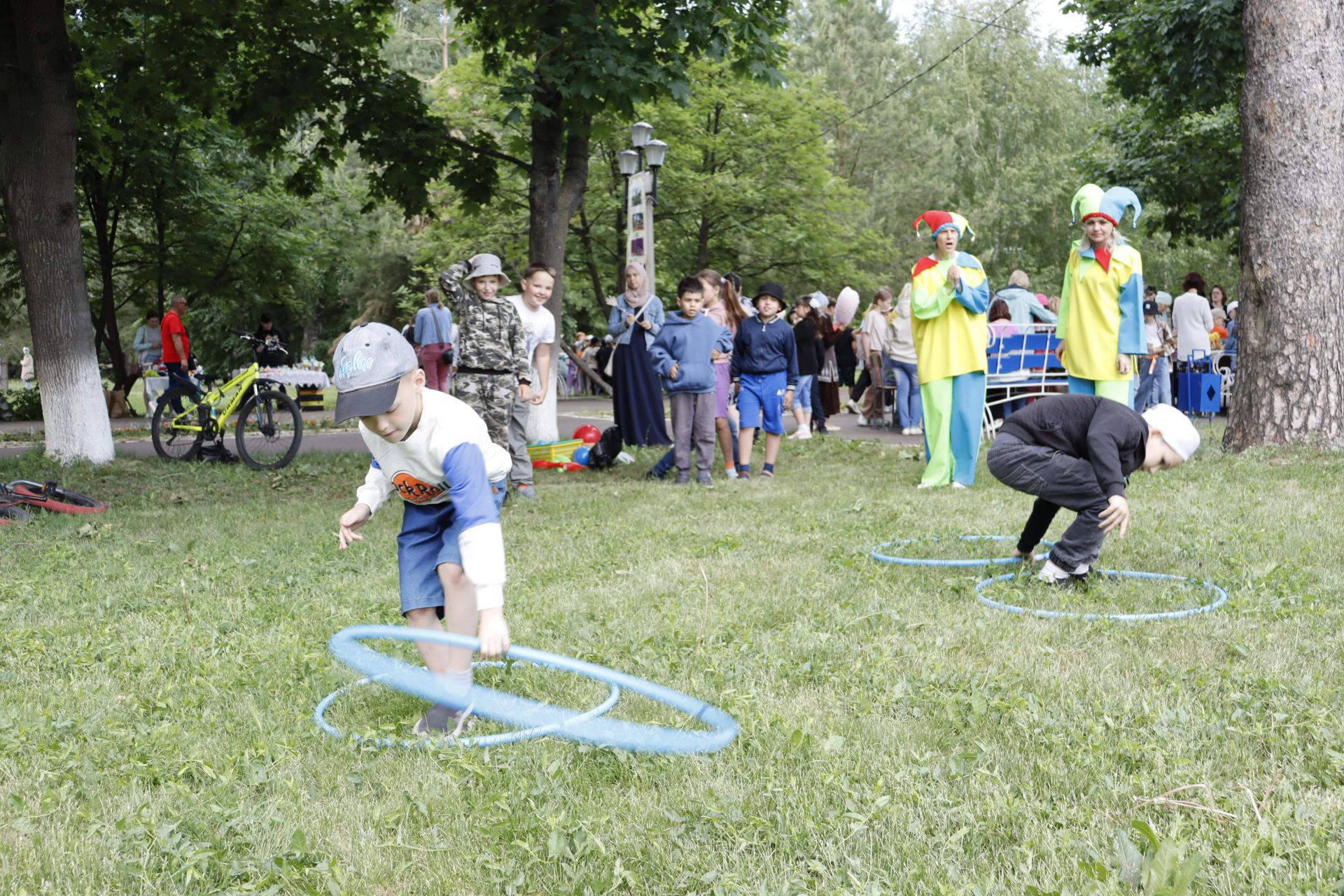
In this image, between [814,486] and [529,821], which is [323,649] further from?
[814,486]

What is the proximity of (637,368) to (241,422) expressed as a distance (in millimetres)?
4649

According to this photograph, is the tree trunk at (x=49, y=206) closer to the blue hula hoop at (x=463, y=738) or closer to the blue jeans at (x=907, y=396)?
the blue jeans at (x=907, y=396)

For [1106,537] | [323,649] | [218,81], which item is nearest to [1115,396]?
[1106,537]

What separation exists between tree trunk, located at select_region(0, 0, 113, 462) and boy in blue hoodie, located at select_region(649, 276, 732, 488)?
23.9 feet

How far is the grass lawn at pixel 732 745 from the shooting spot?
125 inches

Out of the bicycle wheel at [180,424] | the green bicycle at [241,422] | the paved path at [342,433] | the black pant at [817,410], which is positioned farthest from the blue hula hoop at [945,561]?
the bicycle wheel at [180,424]

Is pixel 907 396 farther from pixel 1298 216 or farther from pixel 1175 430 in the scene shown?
pixel 1175 430

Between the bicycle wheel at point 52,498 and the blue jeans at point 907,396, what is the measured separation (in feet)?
Result: 35.6

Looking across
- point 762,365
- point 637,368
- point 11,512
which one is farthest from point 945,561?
point 637,368

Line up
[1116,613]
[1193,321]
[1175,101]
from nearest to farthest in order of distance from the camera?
[1116,613] < [1193,321] < [1175,101]

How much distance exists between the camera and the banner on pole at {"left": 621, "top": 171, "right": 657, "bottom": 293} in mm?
16875

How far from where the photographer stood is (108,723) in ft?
14.4

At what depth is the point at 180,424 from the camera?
47.4 ft

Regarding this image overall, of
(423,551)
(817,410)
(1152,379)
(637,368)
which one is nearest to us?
(423,551)
